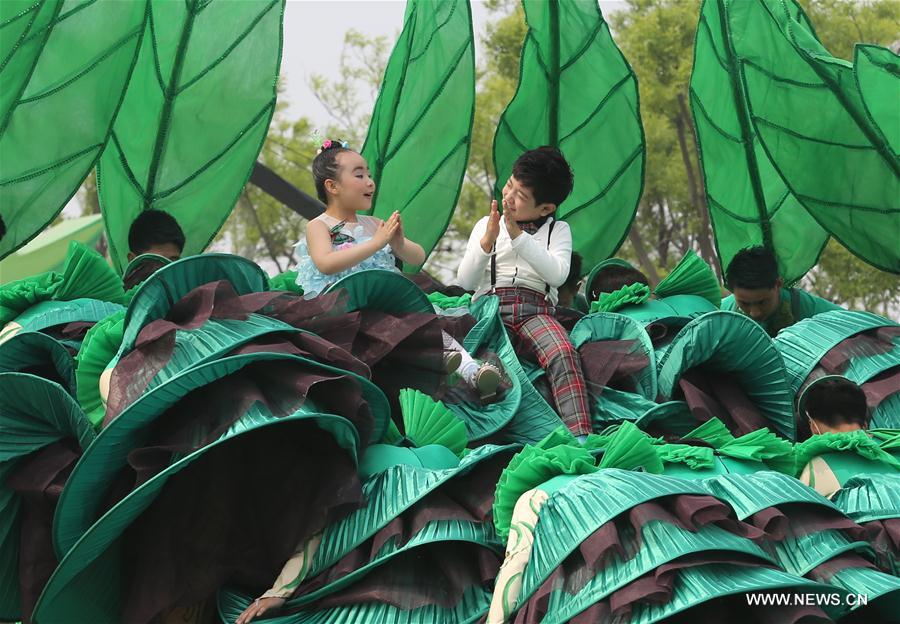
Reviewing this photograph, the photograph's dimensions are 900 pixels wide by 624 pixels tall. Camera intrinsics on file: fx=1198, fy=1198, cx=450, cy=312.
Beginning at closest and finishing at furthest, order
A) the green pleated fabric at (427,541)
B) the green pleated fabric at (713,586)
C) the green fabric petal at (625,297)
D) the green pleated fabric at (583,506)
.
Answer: the green pleated fabric at (713,586) < the green pleated fabric at (583,506) < the green pleated fabric at (427,541) < the green fabric petal at (625,297)

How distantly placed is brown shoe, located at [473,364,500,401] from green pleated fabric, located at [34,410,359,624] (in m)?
0.55

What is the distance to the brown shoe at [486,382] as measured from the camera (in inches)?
110

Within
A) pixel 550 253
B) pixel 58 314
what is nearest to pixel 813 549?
pixel 550 253

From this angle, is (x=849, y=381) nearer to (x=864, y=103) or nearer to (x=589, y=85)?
(x=864, y=103)

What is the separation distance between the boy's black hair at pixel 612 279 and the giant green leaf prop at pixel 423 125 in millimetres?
759

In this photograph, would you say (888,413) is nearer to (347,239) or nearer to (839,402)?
(839,402)

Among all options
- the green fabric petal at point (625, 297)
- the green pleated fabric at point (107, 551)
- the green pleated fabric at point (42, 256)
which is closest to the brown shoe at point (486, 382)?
the green pleated fabric at point (107, 551)

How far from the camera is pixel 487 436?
275 cm

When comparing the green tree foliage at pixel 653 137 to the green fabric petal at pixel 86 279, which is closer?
the green fabric petal at pixel 86 279

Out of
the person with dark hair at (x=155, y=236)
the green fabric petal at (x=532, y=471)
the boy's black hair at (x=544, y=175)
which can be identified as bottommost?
the green fabric petal at (x=532, y=471)

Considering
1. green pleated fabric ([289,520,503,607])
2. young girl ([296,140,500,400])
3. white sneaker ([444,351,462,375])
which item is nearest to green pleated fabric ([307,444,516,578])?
green pleated fabric ([289,520,503,607])

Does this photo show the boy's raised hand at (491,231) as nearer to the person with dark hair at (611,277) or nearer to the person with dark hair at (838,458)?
the person with dark hair at (611,277)

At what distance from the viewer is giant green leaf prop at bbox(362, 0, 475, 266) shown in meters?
4.33

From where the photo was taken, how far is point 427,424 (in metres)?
2.54
